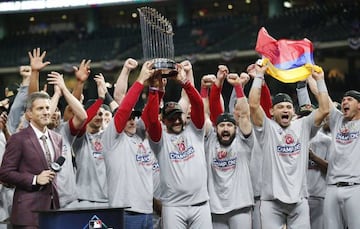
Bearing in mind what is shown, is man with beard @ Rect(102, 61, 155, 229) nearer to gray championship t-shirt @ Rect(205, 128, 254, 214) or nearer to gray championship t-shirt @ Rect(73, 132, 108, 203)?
gray championship t-shirt @ Rect(73, 132, 108, 203)

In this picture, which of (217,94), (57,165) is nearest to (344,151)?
(217,94)

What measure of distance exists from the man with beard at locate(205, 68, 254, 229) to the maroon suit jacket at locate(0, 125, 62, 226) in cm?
187

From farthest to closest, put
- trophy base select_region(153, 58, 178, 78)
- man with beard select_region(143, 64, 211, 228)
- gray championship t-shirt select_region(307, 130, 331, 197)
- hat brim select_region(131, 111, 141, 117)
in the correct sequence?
1. gray championship t-shirt select_region(307, 130, 331, 197)
2. hat brim select_region(131, 111, 141, 117)
3. man with beard select_region(143, 64, 211, 228)
4. trophy base select_region(153, 58, 178, 78)

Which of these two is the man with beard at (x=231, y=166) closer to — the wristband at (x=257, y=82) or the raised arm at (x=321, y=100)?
the wristband at (x=257, y=82)

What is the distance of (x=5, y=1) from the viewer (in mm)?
25797

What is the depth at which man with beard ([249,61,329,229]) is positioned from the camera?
22.5 feet

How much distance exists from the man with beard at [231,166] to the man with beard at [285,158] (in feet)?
0.49

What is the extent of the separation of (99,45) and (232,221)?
21074 mm

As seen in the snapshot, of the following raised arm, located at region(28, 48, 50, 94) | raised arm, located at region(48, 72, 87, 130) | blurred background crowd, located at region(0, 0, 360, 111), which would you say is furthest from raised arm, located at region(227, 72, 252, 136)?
blurred background crowd, located at region(0, 0, 360, 111)

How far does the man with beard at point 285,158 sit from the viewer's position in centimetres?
684

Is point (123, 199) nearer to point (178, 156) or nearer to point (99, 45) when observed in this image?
point (178, 156)

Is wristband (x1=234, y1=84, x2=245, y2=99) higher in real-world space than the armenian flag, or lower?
lower

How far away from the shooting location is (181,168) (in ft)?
21.1

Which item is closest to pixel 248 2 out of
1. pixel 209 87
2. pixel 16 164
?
pixel 209 87
